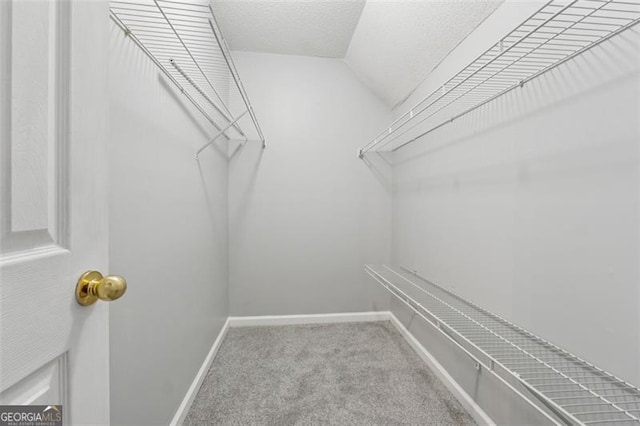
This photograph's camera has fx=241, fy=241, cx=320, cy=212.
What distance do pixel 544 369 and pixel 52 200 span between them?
138 cm

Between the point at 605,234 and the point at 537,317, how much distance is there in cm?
39

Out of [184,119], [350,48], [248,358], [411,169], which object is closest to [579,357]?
[411,169]

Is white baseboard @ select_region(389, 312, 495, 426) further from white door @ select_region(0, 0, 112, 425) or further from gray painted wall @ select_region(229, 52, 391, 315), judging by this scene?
white door @ select_region(0, 0, 112, 425)

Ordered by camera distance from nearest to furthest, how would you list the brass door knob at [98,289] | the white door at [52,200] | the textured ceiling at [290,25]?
the white door at [52,200] < the brass door knob at [98,289] < the textured ceiling at [290,25]

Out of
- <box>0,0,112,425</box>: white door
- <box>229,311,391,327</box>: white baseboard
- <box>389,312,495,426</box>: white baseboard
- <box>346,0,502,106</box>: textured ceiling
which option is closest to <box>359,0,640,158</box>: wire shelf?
<box>346,0,502,106</box>: textured ceiling

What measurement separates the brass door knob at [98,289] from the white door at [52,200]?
11 mm

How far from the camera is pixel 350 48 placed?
199cm

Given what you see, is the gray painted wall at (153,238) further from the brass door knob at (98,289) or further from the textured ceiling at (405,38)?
the textured ceiling at (405,38)

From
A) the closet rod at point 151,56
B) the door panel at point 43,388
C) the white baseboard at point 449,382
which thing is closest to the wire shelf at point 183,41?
the closet rod at point 151,56

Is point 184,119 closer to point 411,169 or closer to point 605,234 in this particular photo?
point 411,169

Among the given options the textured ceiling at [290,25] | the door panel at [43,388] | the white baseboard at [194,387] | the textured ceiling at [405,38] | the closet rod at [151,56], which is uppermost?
the textured ceiling at [290,25]

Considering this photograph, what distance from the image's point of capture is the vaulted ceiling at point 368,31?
132 centimetres

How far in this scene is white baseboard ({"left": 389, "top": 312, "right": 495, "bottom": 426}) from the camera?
45.8 inches

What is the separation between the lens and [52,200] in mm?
382
